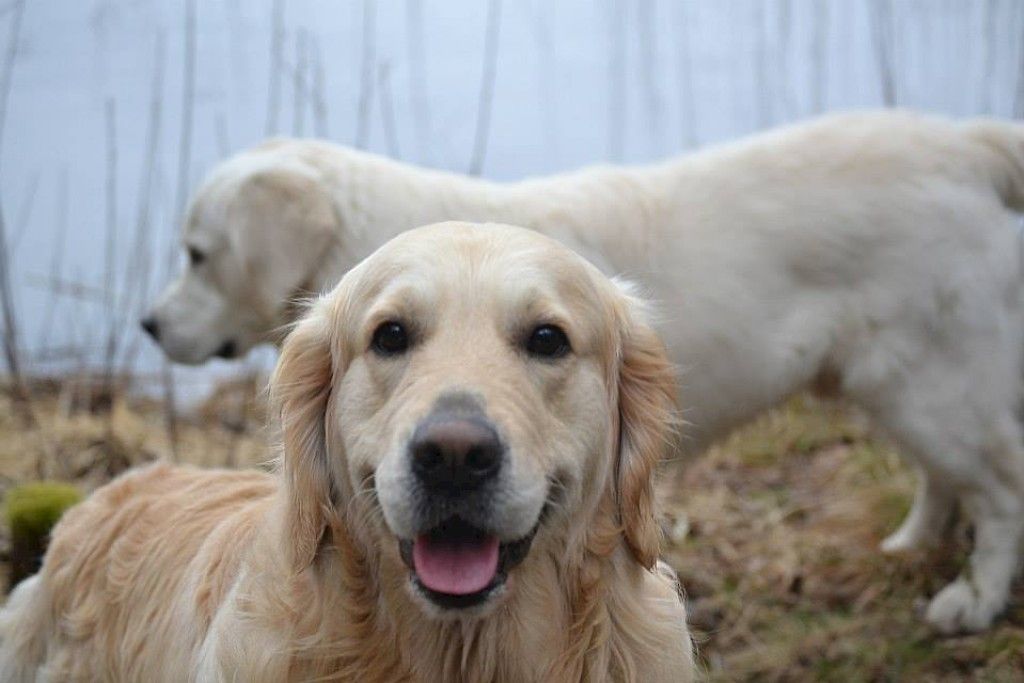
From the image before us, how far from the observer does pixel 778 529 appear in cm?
516

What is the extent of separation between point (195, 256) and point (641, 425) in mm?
2833

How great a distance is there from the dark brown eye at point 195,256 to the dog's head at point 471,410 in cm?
231

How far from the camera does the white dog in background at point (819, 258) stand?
431cm

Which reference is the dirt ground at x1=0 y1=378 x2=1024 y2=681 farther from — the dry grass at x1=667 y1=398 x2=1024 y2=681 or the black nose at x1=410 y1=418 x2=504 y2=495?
the black nose at x1=410 y1=418 x2=504 y2=495

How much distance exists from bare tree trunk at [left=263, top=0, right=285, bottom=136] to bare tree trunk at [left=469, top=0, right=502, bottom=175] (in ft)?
3.22

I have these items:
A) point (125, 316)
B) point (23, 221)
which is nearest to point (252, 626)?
point (125, 316)

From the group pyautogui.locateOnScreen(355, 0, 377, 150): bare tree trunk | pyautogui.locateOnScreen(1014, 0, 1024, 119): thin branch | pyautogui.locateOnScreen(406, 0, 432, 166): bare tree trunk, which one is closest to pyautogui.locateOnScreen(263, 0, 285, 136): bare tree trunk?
pyautogui.locateOnScreen(355, 0, 377, 150): bare tree trunk

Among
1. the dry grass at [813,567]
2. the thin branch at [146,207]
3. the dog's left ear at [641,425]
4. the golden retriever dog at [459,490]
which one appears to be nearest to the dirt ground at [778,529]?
the dry grass at [813,567]

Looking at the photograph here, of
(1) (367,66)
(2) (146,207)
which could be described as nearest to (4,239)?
(2) (146,207)

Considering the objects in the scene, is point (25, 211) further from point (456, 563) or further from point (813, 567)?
point (456, 563)

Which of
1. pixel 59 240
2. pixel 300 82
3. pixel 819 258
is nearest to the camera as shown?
pixel 819 258

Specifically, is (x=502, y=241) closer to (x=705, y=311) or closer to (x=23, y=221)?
(x=705, y=311)

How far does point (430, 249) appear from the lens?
90.7 inches

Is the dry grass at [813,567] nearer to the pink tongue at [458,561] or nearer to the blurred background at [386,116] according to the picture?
the blurred background at [386,116]
